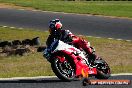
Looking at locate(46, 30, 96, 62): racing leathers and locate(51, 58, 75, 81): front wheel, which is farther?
locate(46, 30, 96, 62): racing leathers

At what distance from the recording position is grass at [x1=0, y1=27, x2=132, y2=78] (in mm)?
13930

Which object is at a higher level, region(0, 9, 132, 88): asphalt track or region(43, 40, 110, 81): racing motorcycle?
region(43, 40, 110, 81): racing motorcycle

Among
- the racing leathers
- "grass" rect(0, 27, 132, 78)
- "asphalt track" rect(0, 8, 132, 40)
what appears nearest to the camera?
the racing leathers

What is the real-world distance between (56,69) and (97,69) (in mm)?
1257

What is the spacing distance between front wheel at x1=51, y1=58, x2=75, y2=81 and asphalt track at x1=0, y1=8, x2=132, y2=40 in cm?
1196

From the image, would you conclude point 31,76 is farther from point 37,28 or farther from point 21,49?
point 37,28

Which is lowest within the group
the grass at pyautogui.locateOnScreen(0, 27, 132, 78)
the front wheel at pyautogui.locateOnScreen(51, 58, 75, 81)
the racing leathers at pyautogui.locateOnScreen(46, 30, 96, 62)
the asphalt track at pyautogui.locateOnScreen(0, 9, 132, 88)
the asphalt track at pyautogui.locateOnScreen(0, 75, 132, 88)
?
the asphalt track at pyautogui.locateOnScreen(0, 9, 132, 88)

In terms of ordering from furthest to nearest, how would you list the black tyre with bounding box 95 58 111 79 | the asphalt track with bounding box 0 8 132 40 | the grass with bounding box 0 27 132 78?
1. the asphalt track with bounding box 0 8 132 40
2. the grass with bounding box 0 27 132 78
3. the black tyre with bounding box 95 58 111 79

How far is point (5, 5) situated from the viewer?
36219mm

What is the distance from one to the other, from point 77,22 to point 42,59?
11.5 metres

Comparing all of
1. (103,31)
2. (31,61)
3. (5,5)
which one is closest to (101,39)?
(103,31)

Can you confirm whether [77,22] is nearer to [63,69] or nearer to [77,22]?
[77,22]

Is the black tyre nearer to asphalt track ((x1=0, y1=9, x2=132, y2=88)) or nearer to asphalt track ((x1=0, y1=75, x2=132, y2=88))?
asphalt track ((x1=0, y1=75, x2=132, y2=88))

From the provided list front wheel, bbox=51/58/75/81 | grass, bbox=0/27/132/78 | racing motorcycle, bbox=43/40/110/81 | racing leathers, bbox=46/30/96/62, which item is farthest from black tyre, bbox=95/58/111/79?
grass, bbox=0/27/132/78
